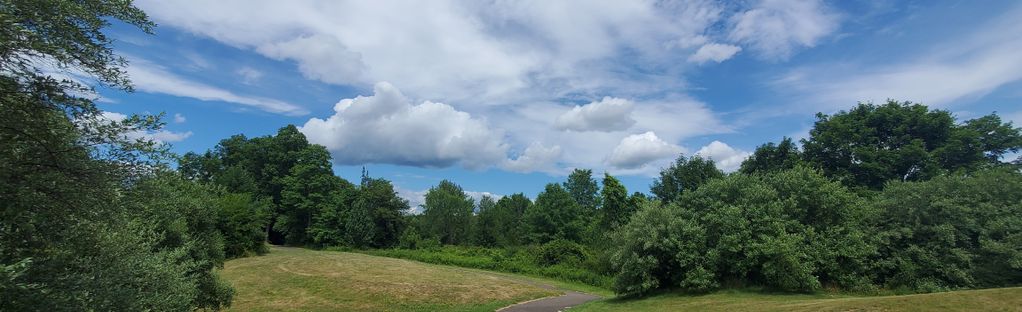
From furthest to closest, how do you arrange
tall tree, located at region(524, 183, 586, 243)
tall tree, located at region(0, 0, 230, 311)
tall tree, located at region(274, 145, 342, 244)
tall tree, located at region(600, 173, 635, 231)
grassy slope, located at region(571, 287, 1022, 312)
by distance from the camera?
tall tree, located at region(274, 145, 342, 244) → tall tree, located at region(524, 183, 586, 243) → tall tree, located at region(600, 173, 635, 231) → grassy slope, located at region(571, 287, 1022, 312) → tall tree, located at region(0, 0, 230, 311)

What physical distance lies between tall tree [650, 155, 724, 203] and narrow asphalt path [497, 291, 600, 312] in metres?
22.1

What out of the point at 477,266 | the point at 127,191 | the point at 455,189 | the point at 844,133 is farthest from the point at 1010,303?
the point at 455,189

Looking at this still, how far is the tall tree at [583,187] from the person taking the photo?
82250 millimetres

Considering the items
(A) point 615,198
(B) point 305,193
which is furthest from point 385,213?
(A) point 615,198

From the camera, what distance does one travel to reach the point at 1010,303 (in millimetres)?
13008

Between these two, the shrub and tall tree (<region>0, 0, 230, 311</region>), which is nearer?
tall tree (<region>0, 0, 230, 311</region>)

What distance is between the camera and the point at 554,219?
64.2 metres

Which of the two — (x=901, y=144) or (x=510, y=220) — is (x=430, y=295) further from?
(x=510, y=220)

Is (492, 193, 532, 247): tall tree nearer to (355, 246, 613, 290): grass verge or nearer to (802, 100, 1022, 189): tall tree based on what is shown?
(355, 246, 613, 290): grass verge

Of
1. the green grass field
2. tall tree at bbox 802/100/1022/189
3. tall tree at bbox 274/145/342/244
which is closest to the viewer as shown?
the green grass field

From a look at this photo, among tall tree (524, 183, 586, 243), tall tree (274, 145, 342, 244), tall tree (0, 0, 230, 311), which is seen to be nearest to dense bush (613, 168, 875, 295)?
tall tree (0, 0, 230, 311)

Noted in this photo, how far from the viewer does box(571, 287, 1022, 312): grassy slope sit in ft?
44.2

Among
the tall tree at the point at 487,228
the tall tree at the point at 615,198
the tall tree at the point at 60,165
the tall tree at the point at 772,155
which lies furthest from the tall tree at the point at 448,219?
the tall tree at the point at 60,165

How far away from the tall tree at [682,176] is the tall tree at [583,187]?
30285 mm
